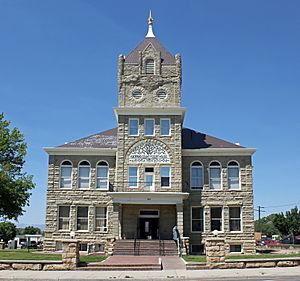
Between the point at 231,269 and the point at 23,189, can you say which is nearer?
the point at 231,269

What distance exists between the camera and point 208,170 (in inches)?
1366

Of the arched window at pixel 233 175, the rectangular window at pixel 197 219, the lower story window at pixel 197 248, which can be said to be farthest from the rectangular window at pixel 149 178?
the arched window at pixel 233 175

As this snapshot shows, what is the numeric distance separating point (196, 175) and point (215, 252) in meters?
15.5

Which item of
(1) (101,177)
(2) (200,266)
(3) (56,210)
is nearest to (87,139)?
(1) (101,177)

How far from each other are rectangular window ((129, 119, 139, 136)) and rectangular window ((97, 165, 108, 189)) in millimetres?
3708

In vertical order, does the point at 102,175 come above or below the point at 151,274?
above

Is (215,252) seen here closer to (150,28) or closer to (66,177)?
(66,177)

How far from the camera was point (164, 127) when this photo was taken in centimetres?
3400

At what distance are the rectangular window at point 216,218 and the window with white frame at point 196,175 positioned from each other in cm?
215

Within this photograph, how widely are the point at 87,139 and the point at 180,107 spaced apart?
851cm

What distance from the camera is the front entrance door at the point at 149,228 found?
33834 millimetres

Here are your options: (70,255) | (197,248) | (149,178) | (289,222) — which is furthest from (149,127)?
(289,222)

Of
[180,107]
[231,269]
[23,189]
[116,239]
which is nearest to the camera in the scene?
[231,269]

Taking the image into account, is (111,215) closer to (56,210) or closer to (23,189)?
(56,210)
